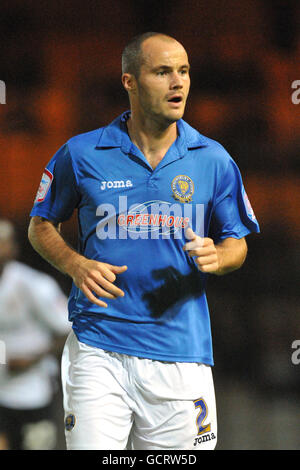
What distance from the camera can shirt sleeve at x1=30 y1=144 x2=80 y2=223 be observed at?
205 centimetres

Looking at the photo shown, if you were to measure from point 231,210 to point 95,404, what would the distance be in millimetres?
762

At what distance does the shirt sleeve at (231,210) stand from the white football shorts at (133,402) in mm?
465

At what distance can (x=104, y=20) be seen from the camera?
2.77 metres

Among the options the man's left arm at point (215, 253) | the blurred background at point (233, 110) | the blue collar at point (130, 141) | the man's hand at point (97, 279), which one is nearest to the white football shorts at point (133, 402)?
the man's hand at point (97, 279)

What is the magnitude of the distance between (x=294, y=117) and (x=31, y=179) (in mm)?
1256

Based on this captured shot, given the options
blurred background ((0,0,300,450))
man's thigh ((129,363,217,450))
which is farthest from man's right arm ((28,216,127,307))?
blurred background ((0,0,300,450))

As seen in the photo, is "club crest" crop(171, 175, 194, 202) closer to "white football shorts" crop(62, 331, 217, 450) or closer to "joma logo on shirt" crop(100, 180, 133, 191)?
"joma logo on shirt" crop(100, 180, 133, 191)

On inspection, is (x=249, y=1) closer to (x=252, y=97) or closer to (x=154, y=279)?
(x=252, y=97)

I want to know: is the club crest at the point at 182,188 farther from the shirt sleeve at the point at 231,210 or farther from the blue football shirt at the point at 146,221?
the shirt sleeve at the point at 231,210

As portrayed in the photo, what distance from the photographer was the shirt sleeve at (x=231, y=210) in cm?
207

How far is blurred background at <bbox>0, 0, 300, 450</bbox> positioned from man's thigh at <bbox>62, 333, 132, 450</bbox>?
1014 mm

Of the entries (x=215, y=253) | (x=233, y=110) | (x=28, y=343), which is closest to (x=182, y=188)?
(x=215, y=253)

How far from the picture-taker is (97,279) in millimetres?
1793
